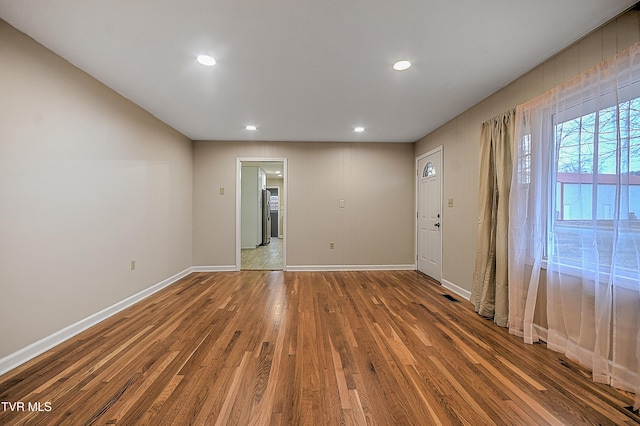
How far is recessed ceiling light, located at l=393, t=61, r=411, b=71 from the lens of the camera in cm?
233

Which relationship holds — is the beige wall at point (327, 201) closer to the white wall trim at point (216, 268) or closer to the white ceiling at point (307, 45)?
the white wall trim at point (216, 268)

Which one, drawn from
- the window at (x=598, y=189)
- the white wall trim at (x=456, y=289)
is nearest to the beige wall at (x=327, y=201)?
the white wall trim at (x=456, y=289)

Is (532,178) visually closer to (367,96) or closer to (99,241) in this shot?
(367,96)

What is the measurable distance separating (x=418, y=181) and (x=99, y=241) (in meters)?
4.82

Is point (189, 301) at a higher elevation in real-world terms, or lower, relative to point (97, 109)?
lower

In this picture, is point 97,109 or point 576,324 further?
point 97,109

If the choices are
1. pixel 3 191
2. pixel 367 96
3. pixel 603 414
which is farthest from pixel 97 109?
pixel 603 414

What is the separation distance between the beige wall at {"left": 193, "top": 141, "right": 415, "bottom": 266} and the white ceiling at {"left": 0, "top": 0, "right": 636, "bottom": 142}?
5.34 ft

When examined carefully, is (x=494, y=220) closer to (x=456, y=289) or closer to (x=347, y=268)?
(x=456, y=289)

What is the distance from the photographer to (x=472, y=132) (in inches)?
132

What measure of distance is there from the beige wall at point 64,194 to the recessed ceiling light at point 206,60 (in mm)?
1193

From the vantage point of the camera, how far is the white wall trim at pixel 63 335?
1.86m

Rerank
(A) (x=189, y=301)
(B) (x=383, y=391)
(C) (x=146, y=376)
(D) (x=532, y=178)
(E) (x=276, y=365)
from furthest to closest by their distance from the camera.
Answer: (A) (x=189, y=301), (D) (x=532, y=178), (E) (x=276, y=365), (C) (x=146, y=376), (B) (x=383, y=391)

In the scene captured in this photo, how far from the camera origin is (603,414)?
4.79 feet
